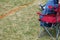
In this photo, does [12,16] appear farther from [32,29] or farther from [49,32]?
[49,32]

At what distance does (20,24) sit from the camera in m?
5.97

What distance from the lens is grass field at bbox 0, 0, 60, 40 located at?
536cm

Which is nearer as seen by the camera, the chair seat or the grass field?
the chair seat

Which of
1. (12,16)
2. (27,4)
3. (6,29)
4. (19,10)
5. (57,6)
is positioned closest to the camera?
(57,6)

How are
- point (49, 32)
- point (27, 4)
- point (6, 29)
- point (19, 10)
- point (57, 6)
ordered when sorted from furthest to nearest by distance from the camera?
point (27, 4) < point (19, 10) < point (6, 29) < point (49, 32) < point (57, 6)

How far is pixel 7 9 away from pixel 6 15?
1.71 ft

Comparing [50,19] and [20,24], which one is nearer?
[50,19]

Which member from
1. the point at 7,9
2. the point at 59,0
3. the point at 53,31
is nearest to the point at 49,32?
the point at 53,31

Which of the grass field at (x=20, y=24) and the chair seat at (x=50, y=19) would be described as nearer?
the chair seat at (x=50, y=19)

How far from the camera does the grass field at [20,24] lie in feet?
17.6

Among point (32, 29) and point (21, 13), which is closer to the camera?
point (32, 29)

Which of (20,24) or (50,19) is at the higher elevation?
(50,19)

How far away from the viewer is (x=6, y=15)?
6699mm

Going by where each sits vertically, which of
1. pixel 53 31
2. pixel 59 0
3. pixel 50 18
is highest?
pixel 59 0
